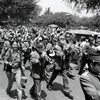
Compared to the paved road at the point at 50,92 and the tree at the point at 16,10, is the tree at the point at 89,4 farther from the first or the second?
the tree at the point at 16,10

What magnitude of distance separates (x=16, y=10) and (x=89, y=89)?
34934 mm

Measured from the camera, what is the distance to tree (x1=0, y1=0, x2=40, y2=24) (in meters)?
33.8

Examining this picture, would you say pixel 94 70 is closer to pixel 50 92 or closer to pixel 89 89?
pixel 89 89

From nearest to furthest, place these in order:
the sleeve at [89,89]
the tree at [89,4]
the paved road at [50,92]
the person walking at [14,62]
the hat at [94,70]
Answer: the sleeve at [89,89] < the hat at [94,70] < the person walking at [14,62] < the paved road at [50,92] < the tree at [89,4]

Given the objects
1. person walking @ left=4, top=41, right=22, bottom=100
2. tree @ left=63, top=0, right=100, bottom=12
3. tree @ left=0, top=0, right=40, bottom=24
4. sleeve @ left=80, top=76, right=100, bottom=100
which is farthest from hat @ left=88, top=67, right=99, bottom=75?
tree @ left=0, top=0, right=40, bottom=24

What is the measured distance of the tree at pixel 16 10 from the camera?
33812mm

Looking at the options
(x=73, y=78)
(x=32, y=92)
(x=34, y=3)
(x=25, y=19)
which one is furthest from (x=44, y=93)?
(x=25, y=19)

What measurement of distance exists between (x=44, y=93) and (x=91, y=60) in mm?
4485

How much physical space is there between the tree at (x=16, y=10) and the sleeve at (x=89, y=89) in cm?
3175

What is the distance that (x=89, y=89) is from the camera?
2443 millimetres

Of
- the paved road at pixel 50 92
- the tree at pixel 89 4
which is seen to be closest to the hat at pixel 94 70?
the paved road at pixel 50 92

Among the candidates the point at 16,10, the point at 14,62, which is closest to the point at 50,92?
the point at 14,62

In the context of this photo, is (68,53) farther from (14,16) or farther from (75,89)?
(14,16)

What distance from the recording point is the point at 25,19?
3928 cm
